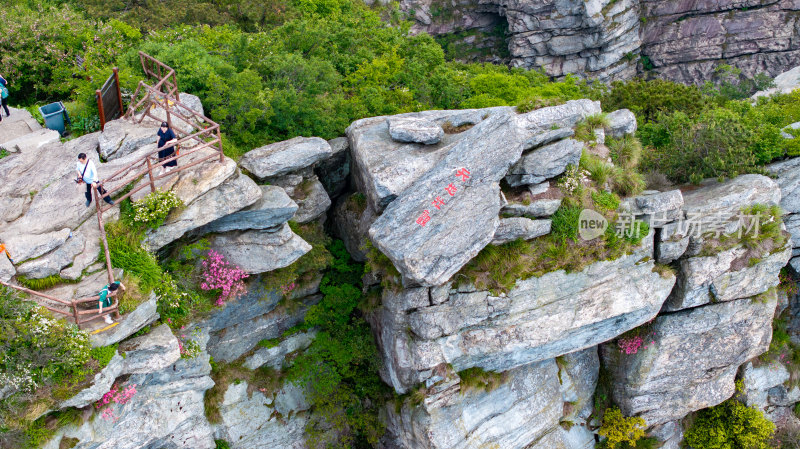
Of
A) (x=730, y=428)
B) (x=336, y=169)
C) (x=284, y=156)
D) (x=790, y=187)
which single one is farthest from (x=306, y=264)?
(x=730, y=428)

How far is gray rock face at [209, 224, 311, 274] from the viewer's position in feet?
53.0

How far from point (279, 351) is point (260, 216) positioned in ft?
17.1

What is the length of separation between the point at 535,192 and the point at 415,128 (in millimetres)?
3988

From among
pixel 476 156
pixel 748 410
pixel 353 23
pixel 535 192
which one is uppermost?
pixel 353 23

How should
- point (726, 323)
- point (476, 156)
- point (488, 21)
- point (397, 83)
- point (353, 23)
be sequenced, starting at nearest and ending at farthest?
point (476, 156), point (726, 323), point (397, 83), point (353, 23), point (488, 21)

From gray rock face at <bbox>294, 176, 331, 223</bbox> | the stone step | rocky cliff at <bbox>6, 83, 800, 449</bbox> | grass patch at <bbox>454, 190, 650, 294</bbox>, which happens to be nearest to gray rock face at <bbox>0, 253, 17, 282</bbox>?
rocky cliff at <bbox>6, 83, 800, 449</bbox>

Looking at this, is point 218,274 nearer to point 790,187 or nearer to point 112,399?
point 112,399

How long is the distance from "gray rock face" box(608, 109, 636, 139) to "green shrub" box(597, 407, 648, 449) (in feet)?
31.4

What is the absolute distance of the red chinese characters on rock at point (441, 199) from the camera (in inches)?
593

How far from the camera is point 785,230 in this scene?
1908cm

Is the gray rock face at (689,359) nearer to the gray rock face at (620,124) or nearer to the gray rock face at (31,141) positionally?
the gray rock face at (620,124)

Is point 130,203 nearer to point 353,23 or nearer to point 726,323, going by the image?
point 353,23

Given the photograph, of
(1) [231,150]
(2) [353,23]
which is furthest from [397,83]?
(1) [231,150]

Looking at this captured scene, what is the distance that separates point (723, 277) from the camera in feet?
59.8
